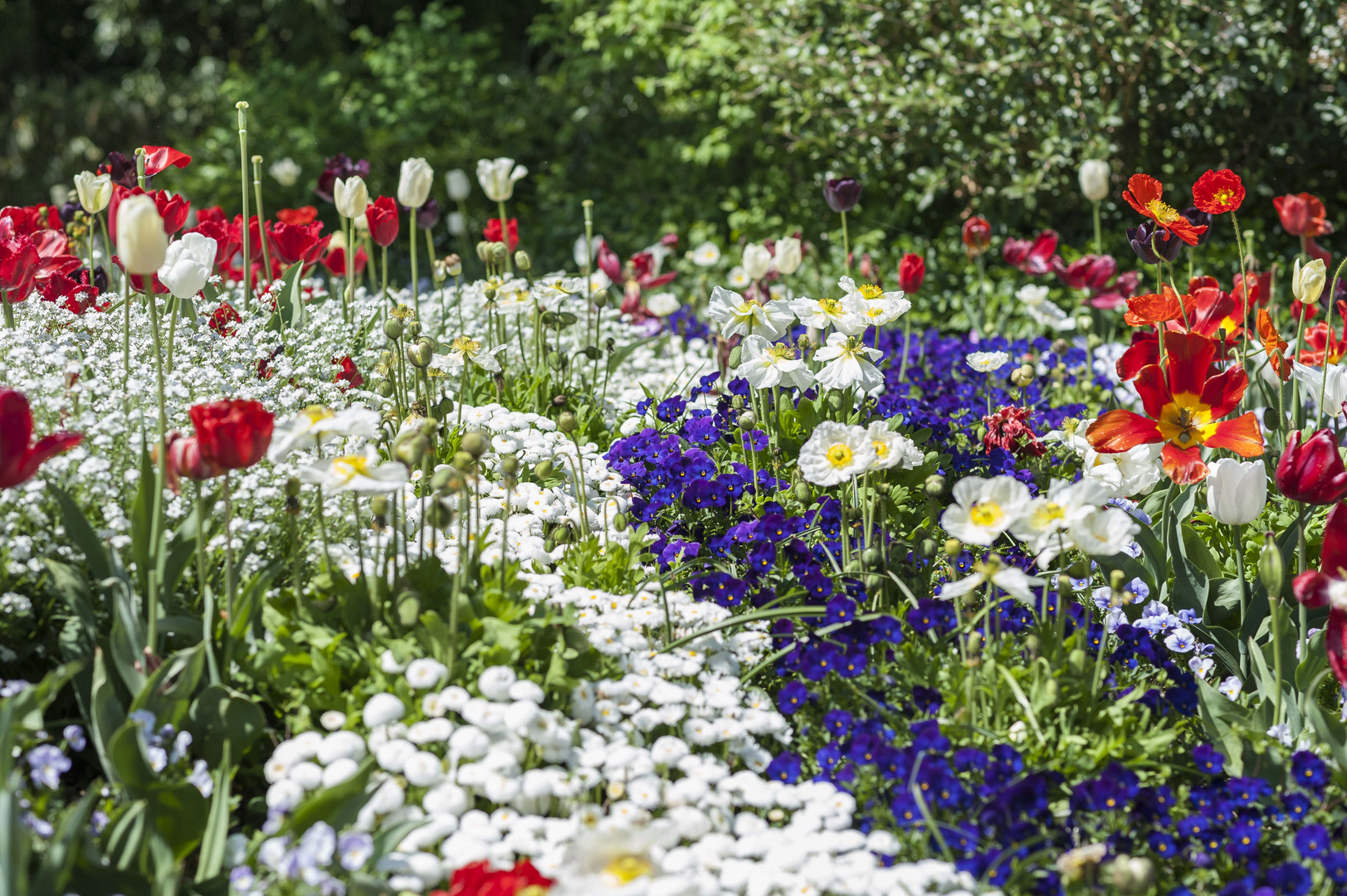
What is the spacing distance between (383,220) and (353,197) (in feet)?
0.75

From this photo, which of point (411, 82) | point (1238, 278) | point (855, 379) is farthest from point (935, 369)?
point (411, 82)

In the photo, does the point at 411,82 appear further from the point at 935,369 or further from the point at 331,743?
the point at 331,743

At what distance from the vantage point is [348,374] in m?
2.77

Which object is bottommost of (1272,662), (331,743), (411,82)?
(1272,662)

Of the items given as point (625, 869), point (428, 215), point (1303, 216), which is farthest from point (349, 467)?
point (1303, 216)

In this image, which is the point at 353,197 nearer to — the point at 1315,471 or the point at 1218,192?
the point at 1218,192

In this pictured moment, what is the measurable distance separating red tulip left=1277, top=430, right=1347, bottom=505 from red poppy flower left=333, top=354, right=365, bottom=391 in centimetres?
197

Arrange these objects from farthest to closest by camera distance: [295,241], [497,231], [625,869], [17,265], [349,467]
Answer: [497,231] < [295,241] < [17,265] < [349,467] < [625,869]

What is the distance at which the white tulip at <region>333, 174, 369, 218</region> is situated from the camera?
2773mm

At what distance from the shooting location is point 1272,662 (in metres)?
2.03

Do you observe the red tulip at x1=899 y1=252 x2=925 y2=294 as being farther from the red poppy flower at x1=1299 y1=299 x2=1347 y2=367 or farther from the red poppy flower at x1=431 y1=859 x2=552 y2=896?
the red poppy flower at x1=431 y1=859 x2=552 y2=896

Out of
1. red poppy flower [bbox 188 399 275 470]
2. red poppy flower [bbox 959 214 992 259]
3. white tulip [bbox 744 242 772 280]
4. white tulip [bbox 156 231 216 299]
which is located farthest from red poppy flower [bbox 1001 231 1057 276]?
red poppy flower [bbox 188 399 275 470]

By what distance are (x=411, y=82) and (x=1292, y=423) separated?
5623 millimetres

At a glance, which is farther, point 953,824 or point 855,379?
point 855,379
